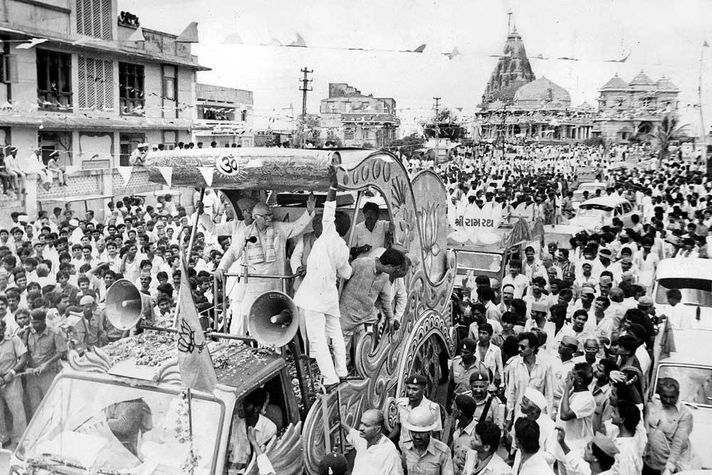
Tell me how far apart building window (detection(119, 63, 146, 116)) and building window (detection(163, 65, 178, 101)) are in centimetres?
116

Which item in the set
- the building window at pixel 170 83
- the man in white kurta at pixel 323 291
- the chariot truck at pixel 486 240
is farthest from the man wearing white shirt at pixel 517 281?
the building window at pixel 170 83

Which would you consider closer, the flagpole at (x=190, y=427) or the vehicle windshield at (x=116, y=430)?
the flagpole at (x=190, y=427)

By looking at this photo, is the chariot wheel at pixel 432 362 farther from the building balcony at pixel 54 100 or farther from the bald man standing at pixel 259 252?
the building balcony at pixel 54 100

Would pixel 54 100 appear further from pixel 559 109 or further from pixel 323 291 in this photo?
pixel 559 109

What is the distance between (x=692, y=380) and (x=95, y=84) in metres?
23.3

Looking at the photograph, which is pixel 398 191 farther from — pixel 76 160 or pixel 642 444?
pixel 76 160

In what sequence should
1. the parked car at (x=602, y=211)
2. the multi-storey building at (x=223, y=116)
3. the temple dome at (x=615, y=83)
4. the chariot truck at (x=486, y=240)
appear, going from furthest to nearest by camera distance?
the temple dome at (x=615, y=83) < the multi-storey building at (x=223, y=116) < the parked car at (x=602, y=211) < the chariot truck at (x=486, y=240)

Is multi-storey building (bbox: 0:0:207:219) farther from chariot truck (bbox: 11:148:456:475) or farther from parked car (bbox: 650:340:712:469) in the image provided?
parked car (bbox: 650:340:712:469)

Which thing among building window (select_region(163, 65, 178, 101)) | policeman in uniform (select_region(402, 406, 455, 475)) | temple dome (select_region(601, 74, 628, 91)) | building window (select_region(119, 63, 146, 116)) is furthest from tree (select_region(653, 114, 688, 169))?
policeman in uniform (select_region(402, 406, 455, 475))

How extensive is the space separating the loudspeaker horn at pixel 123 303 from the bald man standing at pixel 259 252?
33.4 inches

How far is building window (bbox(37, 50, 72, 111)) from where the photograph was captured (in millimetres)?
22703

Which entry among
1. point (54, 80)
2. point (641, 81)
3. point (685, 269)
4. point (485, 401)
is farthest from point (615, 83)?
point (485, 401)

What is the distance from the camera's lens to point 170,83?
97.6ft

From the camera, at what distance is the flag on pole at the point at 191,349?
389cm
